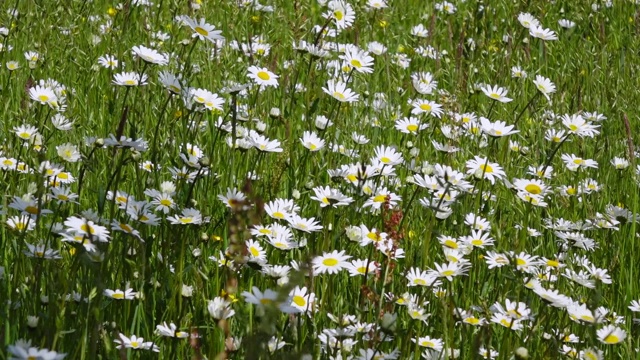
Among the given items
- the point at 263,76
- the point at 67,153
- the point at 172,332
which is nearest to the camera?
the point at 172,332

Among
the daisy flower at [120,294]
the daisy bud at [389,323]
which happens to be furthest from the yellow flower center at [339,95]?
the daisy bud at [389,323]

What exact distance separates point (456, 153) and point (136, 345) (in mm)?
1773

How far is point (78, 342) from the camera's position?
167 cm

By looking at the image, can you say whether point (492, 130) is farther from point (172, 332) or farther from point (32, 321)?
point (32, 321)

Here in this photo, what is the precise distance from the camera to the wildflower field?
1771 millimetres

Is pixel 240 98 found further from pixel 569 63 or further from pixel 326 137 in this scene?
pixel 569 63

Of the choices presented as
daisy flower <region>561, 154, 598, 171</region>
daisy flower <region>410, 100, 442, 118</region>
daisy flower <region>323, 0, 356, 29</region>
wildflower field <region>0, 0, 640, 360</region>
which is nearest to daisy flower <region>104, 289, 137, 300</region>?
wildflower field <region>0, 0, 640, 360</region>

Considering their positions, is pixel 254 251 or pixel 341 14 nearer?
pixel 254 251

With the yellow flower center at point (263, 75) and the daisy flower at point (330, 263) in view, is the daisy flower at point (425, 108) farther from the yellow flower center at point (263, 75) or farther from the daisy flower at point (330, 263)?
the daisy flower at point (330, 263)

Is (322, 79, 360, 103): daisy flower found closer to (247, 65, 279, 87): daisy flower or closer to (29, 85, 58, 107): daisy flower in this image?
(247, 65, 279, 87): daisy flower

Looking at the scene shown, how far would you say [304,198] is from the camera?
266cm

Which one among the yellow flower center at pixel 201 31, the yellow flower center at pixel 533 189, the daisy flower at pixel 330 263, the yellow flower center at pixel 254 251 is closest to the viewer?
the daisy flower at pixel 330 263

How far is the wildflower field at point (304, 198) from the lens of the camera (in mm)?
1771

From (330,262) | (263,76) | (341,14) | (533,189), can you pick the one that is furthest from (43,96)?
(341,14)
